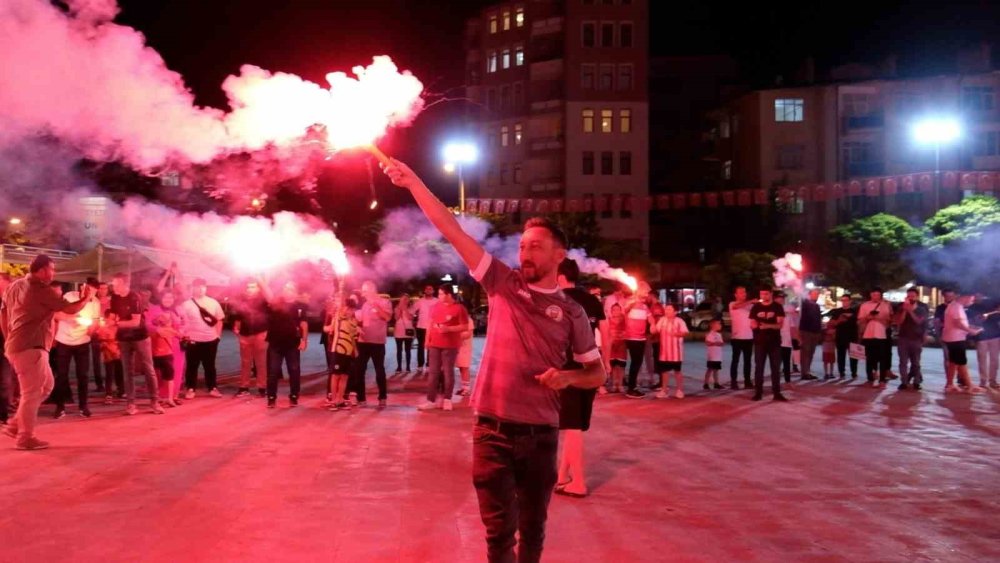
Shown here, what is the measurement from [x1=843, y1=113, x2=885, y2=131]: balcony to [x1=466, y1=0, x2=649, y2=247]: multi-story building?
41.5ft

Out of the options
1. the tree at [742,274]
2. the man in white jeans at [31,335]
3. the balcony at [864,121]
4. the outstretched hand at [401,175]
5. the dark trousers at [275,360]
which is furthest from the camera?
the balcony at [864,121]

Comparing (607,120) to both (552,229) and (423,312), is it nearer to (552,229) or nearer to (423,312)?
(423,312)

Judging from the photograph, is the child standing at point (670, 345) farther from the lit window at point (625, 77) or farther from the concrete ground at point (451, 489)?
the lit window at point (625, 77)

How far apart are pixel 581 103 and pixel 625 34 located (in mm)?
5077

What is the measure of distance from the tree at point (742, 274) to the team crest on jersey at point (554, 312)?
39461 mm

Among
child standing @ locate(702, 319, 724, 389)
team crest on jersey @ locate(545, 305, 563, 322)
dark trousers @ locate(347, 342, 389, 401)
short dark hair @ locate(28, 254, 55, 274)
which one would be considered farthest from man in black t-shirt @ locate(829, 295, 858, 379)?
team crest on jersey @ locate(545, 305, 563, 322)

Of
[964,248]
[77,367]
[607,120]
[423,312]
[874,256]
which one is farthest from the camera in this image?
[607,120]

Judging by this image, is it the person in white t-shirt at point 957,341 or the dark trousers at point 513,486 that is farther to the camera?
the person in white t-shirt at point 957,341

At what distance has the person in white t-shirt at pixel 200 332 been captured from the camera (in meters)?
13.2

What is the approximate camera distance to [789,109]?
177ft

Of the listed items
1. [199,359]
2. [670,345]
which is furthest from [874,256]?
[199,359]

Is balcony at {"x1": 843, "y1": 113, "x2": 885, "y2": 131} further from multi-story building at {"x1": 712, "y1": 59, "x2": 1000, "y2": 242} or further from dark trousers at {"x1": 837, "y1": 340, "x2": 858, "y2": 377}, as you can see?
dark trousers at {"x1": 837, "y1": 340, "x2": 858, "y2": 377}

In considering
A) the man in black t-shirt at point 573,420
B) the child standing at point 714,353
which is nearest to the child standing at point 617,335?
the child standing at point 714,353

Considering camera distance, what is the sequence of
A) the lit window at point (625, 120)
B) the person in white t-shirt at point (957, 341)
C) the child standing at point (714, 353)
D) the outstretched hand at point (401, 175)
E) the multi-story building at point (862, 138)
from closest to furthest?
1. the outstretched hand at point (401, 175)
2. the person in white t-shirt at point (957, 341)
3. the child standing at point (714, 353)
4. the multi-story building at point (862, 138)
5. the lit window at point (625, 120)
